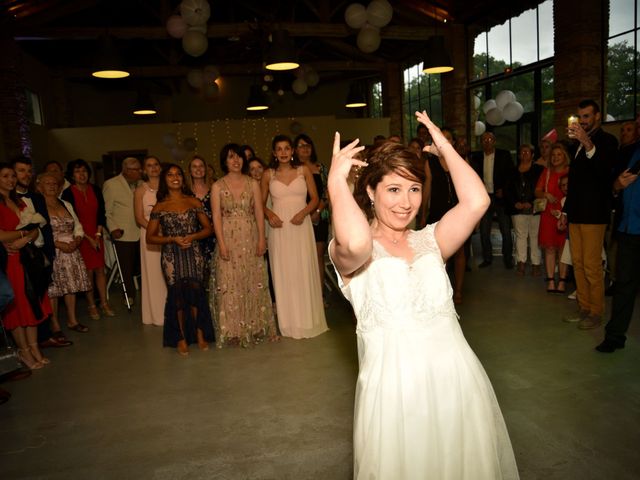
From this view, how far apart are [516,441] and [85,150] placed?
37.8 ft

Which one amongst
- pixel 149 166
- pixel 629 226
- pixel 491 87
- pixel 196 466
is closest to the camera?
pixel 196 466

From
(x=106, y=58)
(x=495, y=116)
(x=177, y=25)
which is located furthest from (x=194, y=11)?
(x=495, y=116)

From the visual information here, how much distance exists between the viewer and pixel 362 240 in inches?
52.3

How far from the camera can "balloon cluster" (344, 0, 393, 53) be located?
7.66 meters

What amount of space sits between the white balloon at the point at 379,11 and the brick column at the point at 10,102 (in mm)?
6252

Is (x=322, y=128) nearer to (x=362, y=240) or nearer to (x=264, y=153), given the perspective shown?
(x=264, y=153)

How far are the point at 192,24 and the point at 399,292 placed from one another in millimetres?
7105

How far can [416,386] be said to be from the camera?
1.50 metres

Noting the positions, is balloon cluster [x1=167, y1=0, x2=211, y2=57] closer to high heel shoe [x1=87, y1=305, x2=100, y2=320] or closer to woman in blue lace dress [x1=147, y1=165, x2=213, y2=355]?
woman in blue lace dress [x1=147, y1=165, x2=213, y2=355]

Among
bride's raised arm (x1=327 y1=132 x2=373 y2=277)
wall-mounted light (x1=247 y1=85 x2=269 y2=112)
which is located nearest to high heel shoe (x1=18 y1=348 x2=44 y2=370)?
bride's raised arm (x1=327 y1=132 x2=373 y2=277)

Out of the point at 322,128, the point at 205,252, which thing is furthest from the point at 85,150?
the point at 205,252

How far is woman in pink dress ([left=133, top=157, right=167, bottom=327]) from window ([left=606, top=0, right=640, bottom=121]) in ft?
20.6

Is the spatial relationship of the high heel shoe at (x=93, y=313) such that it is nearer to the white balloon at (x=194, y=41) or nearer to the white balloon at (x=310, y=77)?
the white balloon at (x=194, y=41)

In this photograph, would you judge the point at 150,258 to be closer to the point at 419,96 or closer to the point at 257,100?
the point at 257,100
